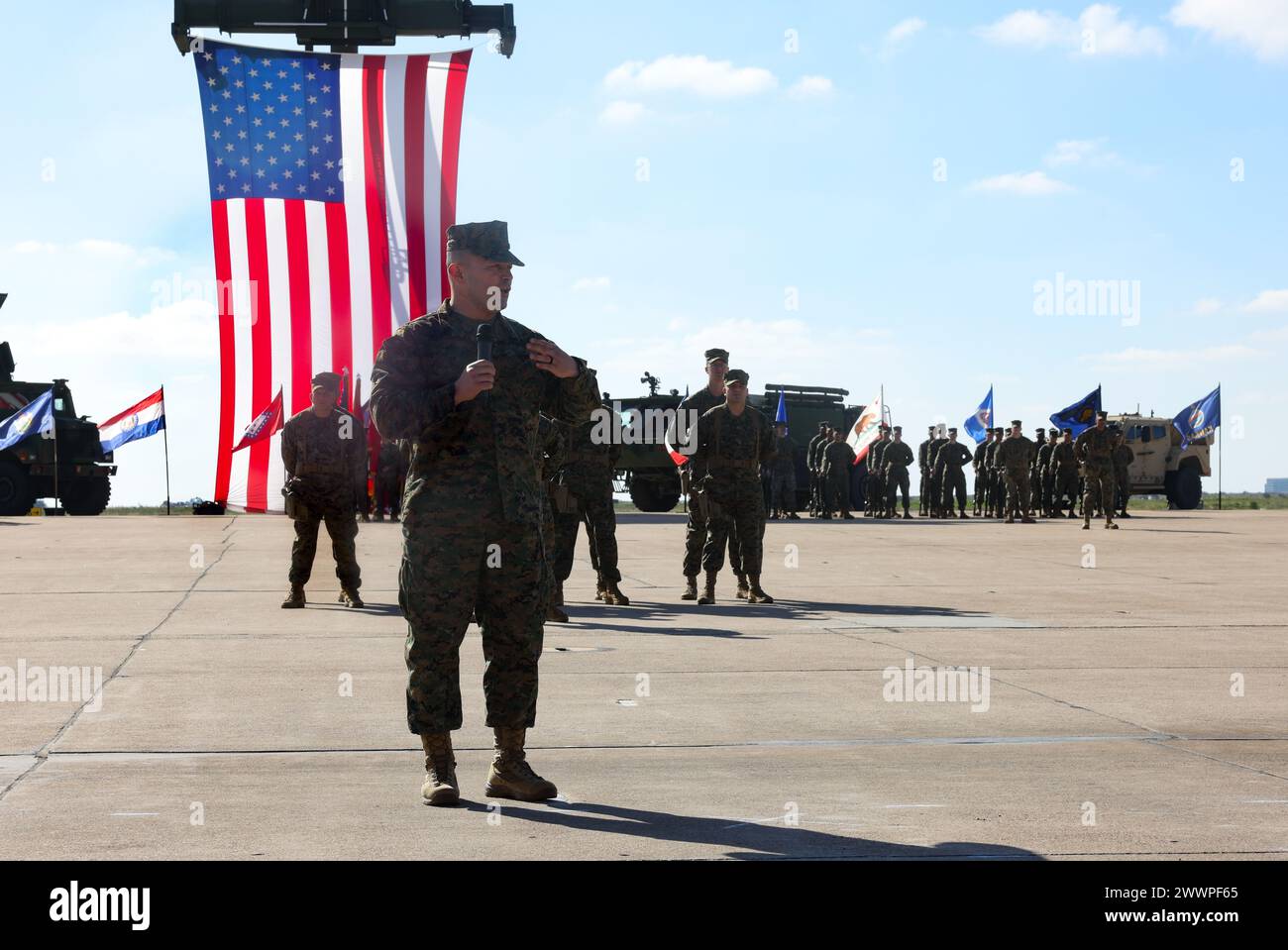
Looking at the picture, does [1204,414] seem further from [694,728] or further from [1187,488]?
[694,728]

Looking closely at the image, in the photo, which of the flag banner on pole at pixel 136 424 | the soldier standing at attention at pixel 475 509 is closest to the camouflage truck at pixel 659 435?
the flag banner on pole at pixel 136 424

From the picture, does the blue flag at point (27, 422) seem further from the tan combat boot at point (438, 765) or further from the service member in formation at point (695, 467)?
the tan combat boot at point (438, 765)

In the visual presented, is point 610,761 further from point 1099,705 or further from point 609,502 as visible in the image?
point 609,502

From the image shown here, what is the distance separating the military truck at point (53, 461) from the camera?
106 ft

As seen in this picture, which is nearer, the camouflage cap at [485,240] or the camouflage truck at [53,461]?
the camouflage cap at [485,240]

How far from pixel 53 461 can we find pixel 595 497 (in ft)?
77.6

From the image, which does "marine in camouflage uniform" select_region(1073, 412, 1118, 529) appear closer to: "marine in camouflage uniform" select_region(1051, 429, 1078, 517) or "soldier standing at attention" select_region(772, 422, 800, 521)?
"marine in camouflage uniform" select_region(1051, 429, 1078, 517)

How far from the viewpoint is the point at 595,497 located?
12.3 m

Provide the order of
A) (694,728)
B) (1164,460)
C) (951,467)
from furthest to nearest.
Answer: (1164,460), (951,467), (694,728)

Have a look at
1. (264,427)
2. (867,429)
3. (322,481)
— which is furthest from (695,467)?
(867,429)

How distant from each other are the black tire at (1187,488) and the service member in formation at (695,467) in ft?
84.3

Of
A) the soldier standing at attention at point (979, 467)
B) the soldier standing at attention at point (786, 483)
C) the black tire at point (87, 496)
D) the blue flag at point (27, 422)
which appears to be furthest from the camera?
the soldier standing at attention at point (979, 467)
